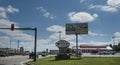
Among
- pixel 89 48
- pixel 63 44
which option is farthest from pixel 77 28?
pixel 89 48

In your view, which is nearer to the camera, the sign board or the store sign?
the store sign

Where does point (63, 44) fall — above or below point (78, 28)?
below

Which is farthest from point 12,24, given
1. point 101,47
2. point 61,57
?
point 101,47

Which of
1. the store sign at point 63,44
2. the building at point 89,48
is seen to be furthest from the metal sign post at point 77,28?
the building at point 89,48

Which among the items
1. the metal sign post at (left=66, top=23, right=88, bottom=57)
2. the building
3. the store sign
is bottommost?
the store sign

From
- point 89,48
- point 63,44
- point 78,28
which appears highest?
point 78,28

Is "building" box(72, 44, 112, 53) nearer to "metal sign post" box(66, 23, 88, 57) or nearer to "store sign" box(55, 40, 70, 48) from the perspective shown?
"metal sign post" box(66, 23, 88, 57)

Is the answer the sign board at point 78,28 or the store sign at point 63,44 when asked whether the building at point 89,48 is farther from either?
the store sign at point 63,44

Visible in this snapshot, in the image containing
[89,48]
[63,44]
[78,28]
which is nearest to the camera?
[63,44]

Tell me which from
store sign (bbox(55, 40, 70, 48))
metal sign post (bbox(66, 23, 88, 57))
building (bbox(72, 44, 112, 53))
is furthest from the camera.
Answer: building (bbox(72, 44, 112, 53))

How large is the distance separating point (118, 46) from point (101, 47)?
36.5 meters

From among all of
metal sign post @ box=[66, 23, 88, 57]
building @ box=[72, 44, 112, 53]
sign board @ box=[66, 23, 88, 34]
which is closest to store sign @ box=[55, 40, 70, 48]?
metal sign post @ box=[66, 23, 88, 57]

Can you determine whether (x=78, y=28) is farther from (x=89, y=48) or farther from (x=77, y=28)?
(x=89, y=48)

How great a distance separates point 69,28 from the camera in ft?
217
